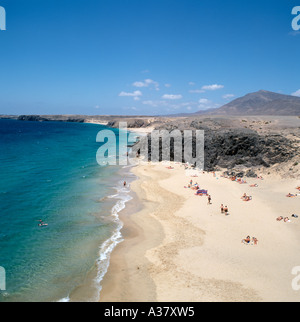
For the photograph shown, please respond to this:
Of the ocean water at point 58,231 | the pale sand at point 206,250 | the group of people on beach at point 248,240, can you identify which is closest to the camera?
the pale sand at point 206,250

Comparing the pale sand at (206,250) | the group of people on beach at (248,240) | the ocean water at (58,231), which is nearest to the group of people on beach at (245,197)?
the pale sand at (206,250)

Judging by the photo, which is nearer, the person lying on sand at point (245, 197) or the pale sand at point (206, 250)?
the pale sand at point (206, 250)

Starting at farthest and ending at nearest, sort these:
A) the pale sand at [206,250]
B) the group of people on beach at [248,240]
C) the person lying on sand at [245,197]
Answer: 1. the person lying on sand at [245,197]
2. the group of people on beach at [248,240]
3. the pale sand at [206,250]

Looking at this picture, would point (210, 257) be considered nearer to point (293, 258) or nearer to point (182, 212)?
point (293, 258)

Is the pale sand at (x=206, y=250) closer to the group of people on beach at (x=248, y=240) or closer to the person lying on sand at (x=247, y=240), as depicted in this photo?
the group of people on beach at (x=248, y=240)

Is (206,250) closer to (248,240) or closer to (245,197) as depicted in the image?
(248,240)

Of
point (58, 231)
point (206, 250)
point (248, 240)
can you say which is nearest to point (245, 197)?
point (248, 240)

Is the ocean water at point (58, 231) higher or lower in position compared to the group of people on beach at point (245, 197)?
lower

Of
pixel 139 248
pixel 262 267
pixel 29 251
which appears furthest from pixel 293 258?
pixel 29 251
